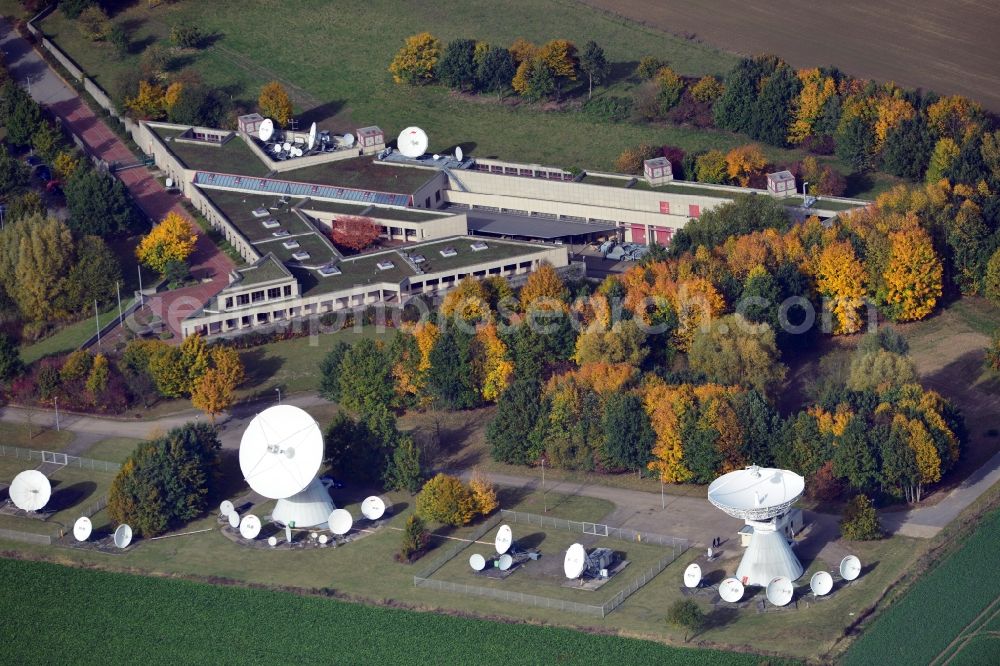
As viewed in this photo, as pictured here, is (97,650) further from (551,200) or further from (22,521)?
(551,200)

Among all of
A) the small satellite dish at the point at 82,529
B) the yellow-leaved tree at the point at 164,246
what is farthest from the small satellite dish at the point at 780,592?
the yellow-leaved tree at the point at 164,246

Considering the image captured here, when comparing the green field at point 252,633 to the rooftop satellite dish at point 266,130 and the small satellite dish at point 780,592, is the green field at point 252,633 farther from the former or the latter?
the rooftop satellite dish at point 266,130

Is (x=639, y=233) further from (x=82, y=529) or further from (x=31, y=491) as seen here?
(x=82, y=529)

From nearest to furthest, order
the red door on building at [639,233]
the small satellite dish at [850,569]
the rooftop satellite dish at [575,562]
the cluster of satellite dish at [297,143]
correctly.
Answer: the small satellite dish at [850,569] → the rooftop satellite dish at [575,562] → the red door on building at [639,233] → the cluster of satellite dish at [297,143]

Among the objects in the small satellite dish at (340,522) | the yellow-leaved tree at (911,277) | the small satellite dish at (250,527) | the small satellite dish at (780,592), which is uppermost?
the yellow-leaved tree at (911,277)

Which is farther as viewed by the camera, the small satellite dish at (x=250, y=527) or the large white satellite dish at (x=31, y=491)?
the large white satellite dish at (x=31, y=491)

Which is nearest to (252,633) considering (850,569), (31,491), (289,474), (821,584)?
(289,474)

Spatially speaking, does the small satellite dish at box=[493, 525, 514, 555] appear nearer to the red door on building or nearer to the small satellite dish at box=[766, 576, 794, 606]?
the small satellite dish at box=[766, 576, 794, 606]
